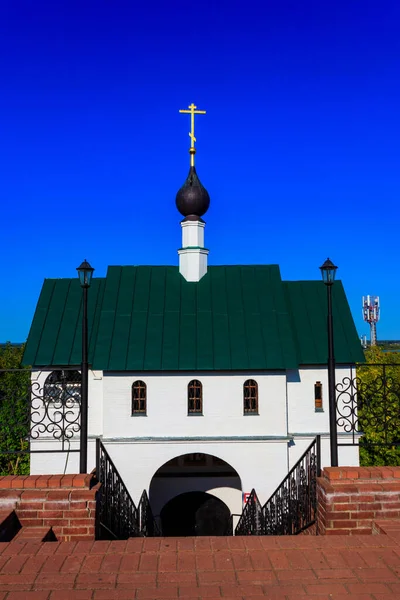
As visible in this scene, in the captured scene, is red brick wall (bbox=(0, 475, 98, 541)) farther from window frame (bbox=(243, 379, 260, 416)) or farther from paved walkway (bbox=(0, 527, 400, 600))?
window frame (bbox=(243, 379, 260, 416))

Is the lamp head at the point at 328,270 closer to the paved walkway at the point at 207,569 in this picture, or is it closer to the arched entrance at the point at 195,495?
the paved walkway at the point at 207,569

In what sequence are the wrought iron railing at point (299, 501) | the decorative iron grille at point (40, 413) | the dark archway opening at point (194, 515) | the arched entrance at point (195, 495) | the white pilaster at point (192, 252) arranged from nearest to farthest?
the wrought iron railing at point (299, 501), the decorative iron grille at point (40, 413), the arched entrance at point (195, 495), the white pilaster at point (192, 252), the dark archway opening at point (194, 515)

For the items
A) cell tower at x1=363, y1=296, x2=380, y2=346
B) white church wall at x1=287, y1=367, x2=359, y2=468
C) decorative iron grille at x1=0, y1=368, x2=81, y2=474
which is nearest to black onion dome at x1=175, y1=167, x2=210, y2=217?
white church wall at x1=287, y1=367, x2=359, y2=468

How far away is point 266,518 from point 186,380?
737 cm

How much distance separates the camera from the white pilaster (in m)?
20.5

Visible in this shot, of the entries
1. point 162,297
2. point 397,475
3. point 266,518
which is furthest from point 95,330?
point 397,475

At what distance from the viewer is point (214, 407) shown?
17719mm

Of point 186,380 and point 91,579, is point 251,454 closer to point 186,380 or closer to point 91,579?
point 186,380

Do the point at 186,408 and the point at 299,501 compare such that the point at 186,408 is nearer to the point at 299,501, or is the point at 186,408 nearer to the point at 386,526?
the point at 299,501

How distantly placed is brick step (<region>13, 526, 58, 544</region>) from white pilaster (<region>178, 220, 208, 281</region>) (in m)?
15.0

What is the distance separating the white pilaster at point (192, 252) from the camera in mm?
20484

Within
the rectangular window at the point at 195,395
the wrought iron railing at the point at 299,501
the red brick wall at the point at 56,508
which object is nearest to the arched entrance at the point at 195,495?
the rectangular window at the point at 195,395

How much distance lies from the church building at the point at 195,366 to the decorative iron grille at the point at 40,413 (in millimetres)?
340

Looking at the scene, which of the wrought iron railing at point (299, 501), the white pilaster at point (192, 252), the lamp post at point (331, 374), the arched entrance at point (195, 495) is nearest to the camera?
the lamp post at point (331, 374)
